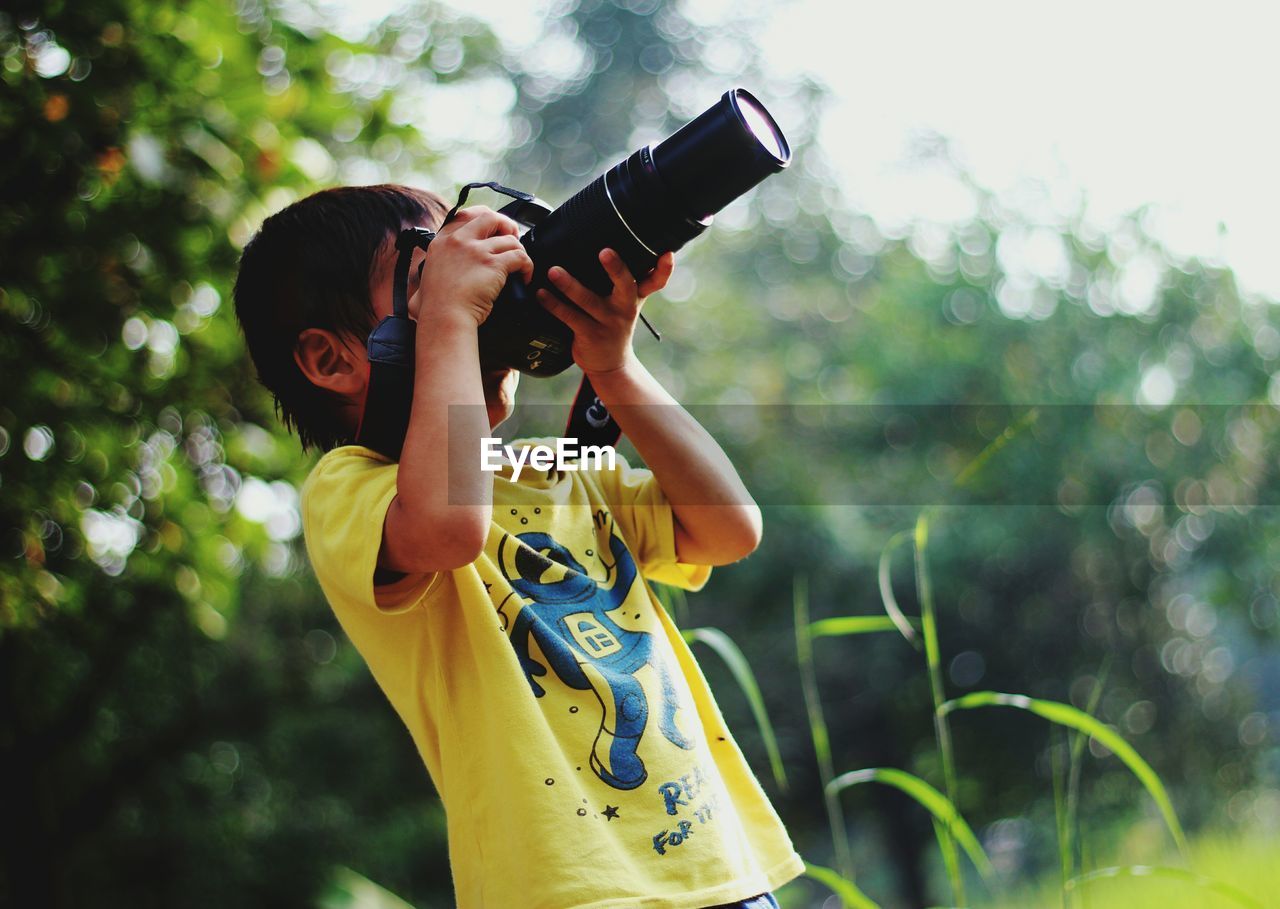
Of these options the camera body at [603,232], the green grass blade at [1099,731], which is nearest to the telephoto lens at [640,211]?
the camera body at [603,232]

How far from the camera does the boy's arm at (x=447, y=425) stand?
31.4 inches

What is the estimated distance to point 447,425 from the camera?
816 millimetres

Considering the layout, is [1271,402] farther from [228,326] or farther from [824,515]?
[228,326]

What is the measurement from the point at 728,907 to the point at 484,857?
Answer: 0.18m

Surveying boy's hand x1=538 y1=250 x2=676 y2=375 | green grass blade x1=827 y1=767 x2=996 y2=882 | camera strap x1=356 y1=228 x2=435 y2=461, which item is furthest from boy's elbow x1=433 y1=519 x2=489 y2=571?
green grass blade x1=827 y1=767 x2=996 y2=882

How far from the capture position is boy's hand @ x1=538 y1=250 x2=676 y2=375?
0.91 meters

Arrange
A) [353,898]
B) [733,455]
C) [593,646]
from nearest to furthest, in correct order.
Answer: [593,646]
[353,898]
[733,455]

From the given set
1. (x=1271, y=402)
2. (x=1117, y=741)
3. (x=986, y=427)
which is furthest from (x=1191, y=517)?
(x=1117, y=741)

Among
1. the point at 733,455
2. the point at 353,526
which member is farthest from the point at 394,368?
the point at 733,455

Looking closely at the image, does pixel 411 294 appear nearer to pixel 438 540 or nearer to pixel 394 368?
pixel 394 368

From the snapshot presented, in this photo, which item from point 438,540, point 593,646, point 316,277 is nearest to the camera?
point 438,540

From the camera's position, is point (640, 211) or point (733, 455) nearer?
point (640, 211)

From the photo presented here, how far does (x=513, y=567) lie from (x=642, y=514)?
0.18m
